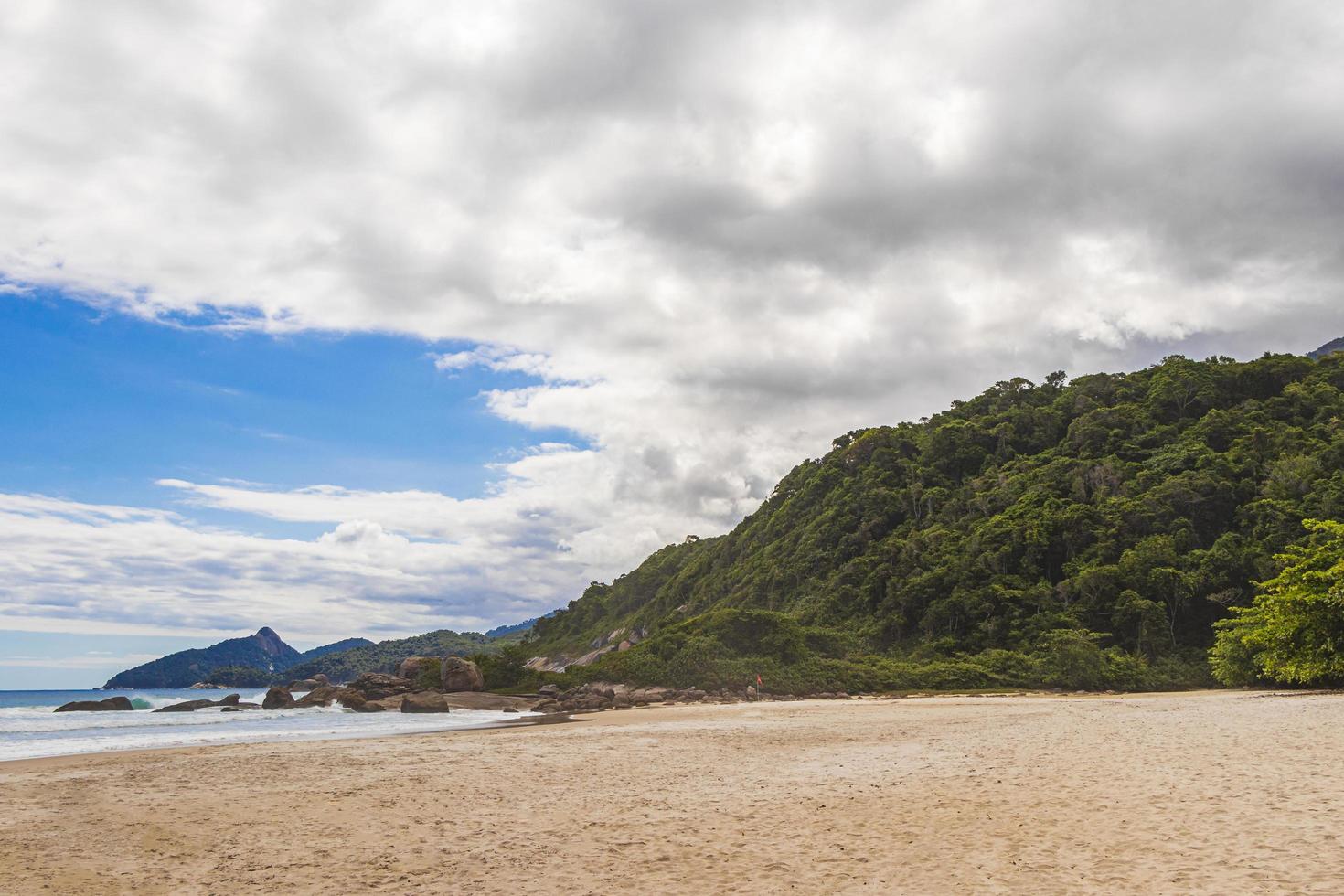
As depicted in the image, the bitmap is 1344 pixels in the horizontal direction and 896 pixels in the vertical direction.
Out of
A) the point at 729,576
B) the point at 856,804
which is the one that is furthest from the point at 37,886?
the point at 729,576

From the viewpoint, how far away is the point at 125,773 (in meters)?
20.8

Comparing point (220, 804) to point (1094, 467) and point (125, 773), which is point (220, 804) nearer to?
point (125, 773)

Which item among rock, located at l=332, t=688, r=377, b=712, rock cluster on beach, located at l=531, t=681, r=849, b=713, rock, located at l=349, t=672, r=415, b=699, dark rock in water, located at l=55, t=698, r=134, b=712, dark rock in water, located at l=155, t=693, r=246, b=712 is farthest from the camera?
dark rock in water, located at l=155, t=693, r=246, b=712

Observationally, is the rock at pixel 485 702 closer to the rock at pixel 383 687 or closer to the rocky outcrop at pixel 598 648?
the rock at pixel 383 687

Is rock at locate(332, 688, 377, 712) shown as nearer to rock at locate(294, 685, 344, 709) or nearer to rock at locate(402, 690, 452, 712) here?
rock at locate(402, 690, 452, 712)

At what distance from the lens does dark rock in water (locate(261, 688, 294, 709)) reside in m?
74.3

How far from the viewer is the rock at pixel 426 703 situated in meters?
58.4

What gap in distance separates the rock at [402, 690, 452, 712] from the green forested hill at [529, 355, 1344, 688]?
1366cm

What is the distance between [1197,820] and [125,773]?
25066 mm

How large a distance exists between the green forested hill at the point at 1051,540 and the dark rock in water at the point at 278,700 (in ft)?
103

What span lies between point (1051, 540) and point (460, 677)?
56567 mm

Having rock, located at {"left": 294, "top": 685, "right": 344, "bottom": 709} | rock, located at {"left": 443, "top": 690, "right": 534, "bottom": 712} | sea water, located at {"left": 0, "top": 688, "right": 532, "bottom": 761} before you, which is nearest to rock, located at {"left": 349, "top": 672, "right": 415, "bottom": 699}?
rock, located at {"left": 294, "top": 685, "right": 344, "bottom": 709}

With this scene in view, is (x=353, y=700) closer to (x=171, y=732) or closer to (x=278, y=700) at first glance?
(x=278, y=700)

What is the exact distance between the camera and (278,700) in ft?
244
